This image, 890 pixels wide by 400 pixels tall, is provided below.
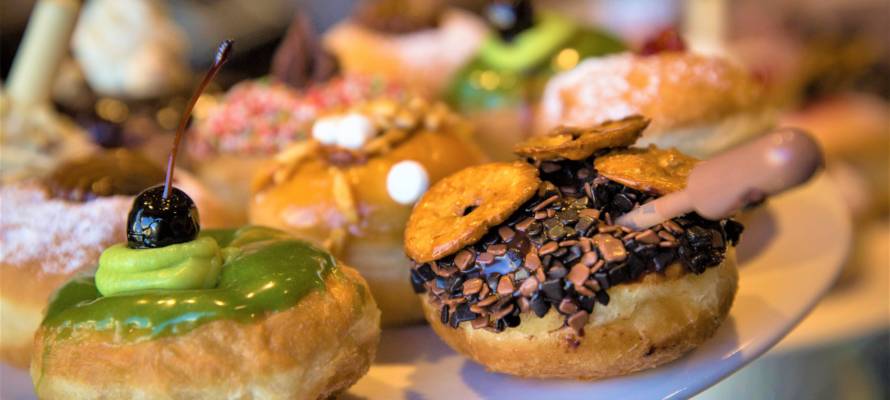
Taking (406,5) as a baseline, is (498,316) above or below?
below

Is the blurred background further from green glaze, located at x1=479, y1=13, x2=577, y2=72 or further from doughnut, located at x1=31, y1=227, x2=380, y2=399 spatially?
doughnut, located at x1=31, y1=227, x2=380, y2=399

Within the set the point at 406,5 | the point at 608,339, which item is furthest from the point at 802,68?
the point at 608,339

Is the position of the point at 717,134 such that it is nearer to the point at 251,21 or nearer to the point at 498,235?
the point at 498,235

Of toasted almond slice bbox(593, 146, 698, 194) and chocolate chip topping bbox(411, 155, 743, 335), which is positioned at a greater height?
toasted almond slice bbox(593, 146, 698, 194)

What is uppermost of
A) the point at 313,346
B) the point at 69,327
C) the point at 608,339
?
the point at 69,327

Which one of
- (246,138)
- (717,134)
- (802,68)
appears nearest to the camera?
(717,134)

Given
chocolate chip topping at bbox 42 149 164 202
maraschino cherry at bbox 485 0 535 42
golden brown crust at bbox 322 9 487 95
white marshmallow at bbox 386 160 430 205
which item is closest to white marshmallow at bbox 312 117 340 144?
white marshmallow at bbox 386 160 430 205

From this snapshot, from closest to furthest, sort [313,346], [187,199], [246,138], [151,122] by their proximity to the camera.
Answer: [313,346]
[187,199]
[246,138]
[151,122]
